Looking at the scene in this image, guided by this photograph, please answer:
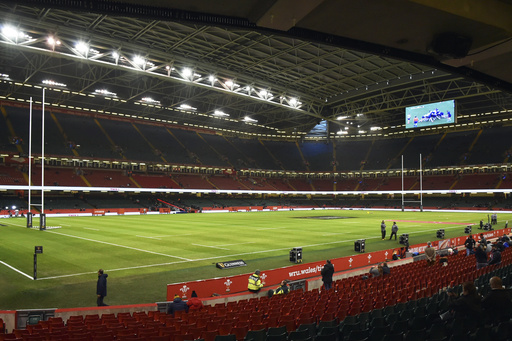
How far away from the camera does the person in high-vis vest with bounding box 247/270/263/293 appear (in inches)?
588

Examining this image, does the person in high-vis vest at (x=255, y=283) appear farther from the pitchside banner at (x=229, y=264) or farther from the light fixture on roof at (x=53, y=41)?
the light fixture on roof at (x=53, y=41)

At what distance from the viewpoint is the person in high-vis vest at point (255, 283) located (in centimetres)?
1494

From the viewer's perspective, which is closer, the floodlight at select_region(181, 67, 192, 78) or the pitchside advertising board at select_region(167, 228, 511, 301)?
the pitchside advertising board at select_region(167, 228, 511, 301)

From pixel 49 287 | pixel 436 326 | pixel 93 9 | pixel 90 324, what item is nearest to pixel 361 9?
pixel 93 9

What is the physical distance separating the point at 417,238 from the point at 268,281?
68.1 ft

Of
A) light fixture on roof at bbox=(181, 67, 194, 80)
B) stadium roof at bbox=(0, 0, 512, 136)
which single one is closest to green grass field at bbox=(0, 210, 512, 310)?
stadium roof at bbox=(0, 0, 512, 136)

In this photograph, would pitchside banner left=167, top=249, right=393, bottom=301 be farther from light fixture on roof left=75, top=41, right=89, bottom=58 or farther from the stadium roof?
light fixture on roof left=75, top=41, right=89, bottom=58

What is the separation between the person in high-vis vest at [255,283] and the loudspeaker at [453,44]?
10.9 m

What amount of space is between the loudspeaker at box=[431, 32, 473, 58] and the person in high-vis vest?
35.6 ft

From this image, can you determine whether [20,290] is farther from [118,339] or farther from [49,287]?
[118,339]

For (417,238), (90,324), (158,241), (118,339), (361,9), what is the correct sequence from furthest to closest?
(417,238), (158,241), (90,324), (118,339), (361,9)

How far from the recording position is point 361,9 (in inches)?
224

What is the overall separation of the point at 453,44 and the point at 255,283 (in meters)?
11.4

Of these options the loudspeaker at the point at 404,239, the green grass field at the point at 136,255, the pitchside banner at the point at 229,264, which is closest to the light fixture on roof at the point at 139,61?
the green grass field at the point at 136,255
